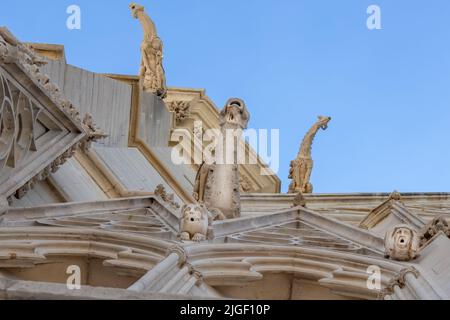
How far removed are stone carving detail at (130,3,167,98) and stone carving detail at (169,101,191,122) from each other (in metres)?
3.17

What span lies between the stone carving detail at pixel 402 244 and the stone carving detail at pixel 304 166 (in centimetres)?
1424

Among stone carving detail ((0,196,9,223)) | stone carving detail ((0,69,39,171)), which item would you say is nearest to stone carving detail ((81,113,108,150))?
stone carving detail ((0,69,39,171))

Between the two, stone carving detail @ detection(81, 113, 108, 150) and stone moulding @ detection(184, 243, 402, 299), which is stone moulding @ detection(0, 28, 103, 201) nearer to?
stone carving detail @ detection(81, 113, 108, 150)

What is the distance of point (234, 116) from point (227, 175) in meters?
0.88

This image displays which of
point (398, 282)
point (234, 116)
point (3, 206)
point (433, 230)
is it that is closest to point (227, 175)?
point (234, 116)

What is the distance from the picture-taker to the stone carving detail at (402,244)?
15117mm

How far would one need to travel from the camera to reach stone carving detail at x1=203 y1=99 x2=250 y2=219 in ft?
58.2

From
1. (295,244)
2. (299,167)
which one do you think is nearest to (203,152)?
(299,167)

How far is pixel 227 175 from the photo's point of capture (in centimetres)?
1823

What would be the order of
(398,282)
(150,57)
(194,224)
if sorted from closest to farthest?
1. (398,282)
2. (194,224)
3. (150,57)

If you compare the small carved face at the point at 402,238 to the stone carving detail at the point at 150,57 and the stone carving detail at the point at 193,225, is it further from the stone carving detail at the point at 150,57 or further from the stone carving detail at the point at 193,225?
the stone carving detail at the point at 150,57

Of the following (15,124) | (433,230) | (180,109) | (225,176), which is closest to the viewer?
(433,230)

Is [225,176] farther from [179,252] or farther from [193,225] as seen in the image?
[179,252]
